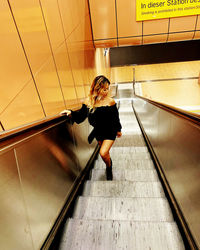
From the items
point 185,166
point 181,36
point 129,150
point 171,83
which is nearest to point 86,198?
point 185,166

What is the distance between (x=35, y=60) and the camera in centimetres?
149

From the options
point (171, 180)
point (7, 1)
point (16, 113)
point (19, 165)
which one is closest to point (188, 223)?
point (171, 180)

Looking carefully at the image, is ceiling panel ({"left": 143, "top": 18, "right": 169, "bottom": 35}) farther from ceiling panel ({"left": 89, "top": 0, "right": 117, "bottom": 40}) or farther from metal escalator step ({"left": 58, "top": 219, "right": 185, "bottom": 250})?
metal escalator step ({"left": 58, "top": 219, "right": 185, "bottom": 250})

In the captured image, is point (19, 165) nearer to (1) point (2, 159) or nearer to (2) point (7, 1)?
(1) point (2, 159)

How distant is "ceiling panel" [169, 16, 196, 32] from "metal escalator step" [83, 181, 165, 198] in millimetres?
3667

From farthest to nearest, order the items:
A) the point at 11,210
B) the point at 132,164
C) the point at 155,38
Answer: the point at 155,38
the point at 132,164
the point at 11,210

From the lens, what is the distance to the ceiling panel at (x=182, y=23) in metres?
3.43

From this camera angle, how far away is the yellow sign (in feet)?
10.9

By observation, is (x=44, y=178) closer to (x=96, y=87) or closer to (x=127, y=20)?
(x=96, y=87)

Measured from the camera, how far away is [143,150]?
9.56 ft

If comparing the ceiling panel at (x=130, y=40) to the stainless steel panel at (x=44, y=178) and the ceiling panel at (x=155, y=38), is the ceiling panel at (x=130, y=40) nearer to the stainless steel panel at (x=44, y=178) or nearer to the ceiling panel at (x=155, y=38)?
the ceiling panel at (x=155, y=38)

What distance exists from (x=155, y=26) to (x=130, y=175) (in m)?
3.57

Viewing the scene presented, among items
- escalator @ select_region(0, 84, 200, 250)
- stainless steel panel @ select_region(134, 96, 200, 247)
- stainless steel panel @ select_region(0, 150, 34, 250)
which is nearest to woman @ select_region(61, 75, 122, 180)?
escalator @ select_region(0, 84, 200, 250)

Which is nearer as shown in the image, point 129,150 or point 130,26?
point 129,150
